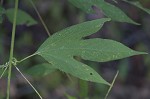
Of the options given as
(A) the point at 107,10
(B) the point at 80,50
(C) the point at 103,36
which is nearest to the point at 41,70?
(A) the point at 107,10

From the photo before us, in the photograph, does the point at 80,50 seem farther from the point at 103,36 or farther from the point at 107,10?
the point at 103,36

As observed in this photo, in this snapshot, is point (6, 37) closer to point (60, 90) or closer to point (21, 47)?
point (21, 47)

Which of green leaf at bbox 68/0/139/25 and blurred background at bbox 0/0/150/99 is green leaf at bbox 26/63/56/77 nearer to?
green leaf at bbox 68/0/139/25

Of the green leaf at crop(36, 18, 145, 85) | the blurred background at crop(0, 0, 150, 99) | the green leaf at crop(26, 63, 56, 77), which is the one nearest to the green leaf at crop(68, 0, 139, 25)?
the green leaf at crop(36, 18, 145, 85)

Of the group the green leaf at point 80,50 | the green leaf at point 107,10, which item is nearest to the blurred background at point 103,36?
the green leaf at point 107,10

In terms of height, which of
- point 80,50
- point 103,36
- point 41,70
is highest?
point 80,50

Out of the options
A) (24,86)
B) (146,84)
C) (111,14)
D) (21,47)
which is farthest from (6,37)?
(111,14)

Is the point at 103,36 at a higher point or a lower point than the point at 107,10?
lower

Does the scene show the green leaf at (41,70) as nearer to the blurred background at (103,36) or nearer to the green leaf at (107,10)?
the green leaf at (107,10)

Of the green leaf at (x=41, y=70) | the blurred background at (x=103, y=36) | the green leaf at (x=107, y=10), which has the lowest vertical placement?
the blurred background at (x=103, y=36)
